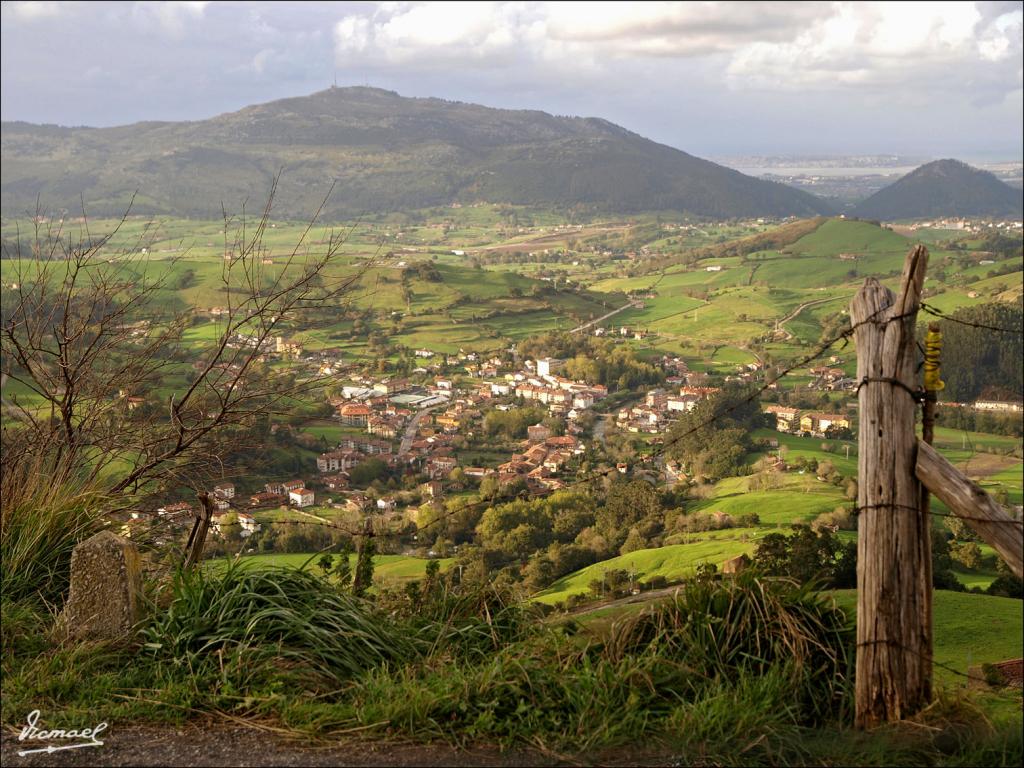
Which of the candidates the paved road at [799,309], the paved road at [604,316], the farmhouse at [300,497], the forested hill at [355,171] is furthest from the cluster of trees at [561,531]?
the forested hill at [355,171]

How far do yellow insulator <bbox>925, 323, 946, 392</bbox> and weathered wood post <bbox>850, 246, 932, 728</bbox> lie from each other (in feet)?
0.43

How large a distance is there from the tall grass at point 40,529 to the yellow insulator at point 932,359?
3.81 m

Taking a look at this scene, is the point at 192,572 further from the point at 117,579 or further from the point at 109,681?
the point at 109,681

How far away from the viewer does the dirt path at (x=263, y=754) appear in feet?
9.86

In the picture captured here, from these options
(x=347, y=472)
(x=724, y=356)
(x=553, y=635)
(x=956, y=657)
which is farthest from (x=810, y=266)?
A: (x=553, y=635)

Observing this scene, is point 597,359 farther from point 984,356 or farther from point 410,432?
point 984,356

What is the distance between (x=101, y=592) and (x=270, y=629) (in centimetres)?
74

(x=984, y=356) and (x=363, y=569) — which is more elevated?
(x=363, y=569)

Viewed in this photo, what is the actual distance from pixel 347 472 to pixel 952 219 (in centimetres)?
11597

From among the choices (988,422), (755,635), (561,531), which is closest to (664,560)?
(561,531)

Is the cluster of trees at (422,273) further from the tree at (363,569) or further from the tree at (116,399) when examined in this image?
the tree at (363,569)

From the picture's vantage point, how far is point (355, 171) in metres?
153

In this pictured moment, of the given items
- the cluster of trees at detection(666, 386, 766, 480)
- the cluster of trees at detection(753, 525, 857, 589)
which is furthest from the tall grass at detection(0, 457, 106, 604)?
the cluster of trees at detection(666, 386, 766, 480)

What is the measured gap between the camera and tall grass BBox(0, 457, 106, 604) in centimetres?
424
